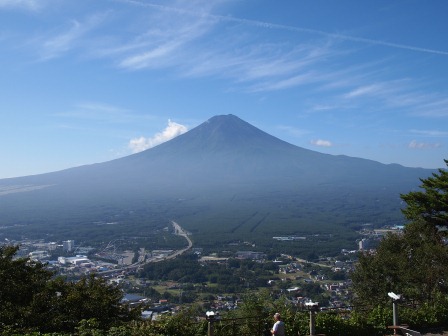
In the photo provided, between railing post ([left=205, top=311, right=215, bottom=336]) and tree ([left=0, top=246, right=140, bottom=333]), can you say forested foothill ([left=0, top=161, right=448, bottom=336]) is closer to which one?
tree ([left=0, top=246, right=140, bottom=333])

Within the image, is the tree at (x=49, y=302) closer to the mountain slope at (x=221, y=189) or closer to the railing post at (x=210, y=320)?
the railing post at (x=210, y=320)

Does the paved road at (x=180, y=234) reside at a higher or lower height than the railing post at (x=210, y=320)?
lower

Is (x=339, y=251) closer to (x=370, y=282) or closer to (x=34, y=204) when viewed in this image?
(x=370, y=282)

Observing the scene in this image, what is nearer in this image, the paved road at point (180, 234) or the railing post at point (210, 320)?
the railing post at point (210, 320)

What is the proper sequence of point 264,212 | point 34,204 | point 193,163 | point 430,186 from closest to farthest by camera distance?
point 430,186, point 264,212, point 34,204, point 193,163

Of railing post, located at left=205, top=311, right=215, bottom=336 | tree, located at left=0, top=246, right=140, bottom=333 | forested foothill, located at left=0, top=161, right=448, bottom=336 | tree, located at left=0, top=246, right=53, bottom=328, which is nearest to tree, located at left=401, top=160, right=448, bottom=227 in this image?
forested foothill, located at left=0, top=161, right=448, bottom=336

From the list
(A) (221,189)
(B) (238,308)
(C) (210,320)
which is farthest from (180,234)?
(A) (221,189)

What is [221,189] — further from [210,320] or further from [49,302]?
[210,320]

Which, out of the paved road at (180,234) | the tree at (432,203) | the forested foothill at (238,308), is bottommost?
the paved road at (180,234)

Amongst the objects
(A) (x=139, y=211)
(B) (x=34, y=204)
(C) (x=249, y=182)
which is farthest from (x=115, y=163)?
(A) (x=139, y=211)

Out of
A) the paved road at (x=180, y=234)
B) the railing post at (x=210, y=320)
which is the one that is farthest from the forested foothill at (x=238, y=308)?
the paved road at (x=180, y=234)

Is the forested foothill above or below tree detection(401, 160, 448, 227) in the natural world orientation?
below
